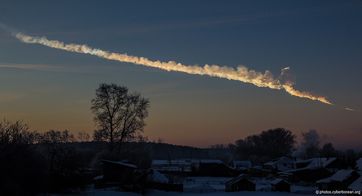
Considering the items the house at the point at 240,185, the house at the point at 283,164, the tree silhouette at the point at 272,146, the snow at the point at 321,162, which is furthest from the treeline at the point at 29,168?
the tree silhouette at the point at 272,146

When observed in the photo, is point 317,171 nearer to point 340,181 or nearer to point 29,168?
point 340,181

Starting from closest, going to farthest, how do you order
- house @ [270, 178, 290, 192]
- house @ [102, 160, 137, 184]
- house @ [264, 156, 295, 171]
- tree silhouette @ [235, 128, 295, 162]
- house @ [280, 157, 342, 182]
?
house @ [102, 160, 137, 184], house @ [270, 178, 290, 192], house @ [280, 157, 342, 182], house @ [264, 156, 295, 171], tree silhouette @ [235, 128, 295, 162]

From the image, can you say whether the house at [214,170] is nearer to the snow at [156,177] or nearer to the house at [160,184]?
the snow at [156,177]

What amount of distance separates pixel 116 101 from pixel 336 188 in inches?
1489

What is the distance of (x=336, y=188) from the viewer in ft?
264

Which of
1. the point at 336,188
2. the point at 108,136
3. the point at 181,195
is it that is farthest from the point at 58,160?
the point at 336,188

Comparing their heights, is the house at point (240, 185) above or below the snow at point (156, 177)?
below

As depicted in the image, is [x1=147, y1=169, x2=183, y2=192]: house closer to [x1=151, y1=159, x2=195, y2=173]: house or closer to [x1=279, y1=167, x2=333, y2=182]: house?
[x1=151, y1=159, x2=195, y2=173]: house

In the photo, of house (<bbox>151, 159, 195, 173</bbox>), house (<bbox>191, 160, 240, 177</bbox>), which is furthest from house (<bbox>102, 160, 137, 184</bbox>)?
house (<bbox>191, 160, 240, 177</bbox>)

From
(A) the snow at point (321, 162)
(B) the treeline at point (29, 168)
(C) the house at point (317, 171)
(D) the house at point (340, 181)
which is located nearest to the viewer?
(B) the treeline at point (29, 168)

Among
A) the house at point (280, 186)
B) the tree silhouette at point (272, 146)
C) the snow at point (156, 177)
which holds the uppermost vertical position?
the tree silhouette at point (272, 146)

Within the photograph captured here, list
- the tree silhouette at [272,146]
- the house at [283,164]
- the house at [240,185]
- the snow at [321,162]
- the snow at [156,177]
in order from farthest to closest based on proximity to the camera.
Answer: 1. the tree silhouette at [272,146]
2. the house at [283,164]
3. the snow at [321,162]
4. the house at [240,185]
5. the snow at [156,177]

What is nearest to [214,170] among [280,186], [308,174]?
[308,174]

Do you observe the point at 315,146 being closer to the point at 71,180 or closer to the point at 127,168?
the point at 127,168
